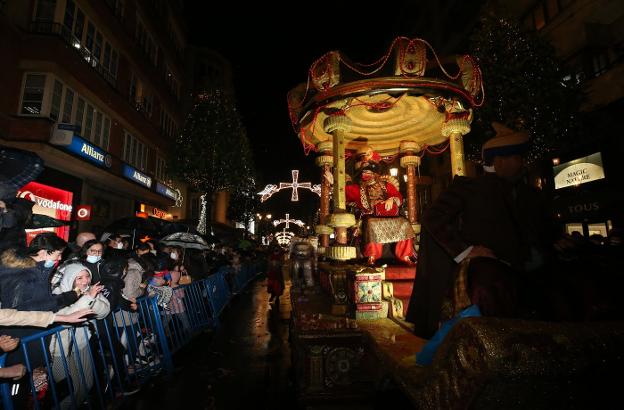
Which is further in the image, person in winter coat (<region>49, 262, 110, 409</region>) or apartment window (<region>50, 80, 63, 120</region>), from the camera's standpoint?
apartment window (<region>50, 80, 63, 120</region>)

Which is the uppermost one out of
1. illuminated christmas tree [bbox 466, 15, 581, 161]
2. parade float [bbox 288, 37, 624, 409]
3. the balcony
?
the balcony

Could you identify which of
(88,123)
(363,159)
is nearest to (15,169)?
(363,159)

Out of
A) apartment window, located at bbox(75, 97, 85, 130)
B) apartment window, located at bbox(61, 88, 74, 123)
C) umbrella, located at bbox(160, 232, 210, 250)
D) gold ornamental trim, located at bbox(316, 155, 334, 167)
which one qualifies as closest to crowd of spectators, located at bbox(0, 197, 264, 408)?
umbrella, located at bbox(160, 232, 210, 250)

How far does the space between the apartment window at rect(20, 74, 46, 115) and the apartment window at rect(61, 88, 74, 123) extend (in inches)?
33.8

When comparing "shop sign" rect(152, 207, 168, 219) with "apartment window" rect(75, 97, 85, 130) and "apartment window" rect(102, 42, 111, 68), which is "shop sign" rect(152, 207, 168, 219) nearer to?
"apartment window" rect(75, 97, 85, 130)

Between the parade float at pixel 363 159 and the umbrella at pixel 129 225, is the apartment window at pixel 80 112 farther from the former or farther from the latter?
the parade float at pixel 363 159

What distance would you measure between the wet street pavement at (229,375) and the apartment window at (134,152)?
592 inches

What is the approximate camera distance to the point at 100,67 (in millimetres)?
16078

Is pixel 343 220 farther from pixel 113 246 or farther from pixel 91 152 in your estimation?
pixel 91 152

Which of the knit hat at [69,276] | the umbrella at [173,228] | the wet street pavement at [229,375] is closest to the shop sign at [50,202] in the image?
the umbrella at [173,228]

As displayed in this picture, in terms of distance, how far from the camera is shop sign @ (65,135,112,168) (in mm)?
13047

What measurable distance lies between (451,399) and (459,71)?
695cm

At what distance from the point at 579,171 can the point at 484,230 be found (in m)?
16.3

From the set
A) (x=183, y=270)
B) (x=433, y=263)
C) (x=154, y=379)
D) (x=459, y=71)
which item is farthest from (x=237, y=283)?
(x=433, y=263)
